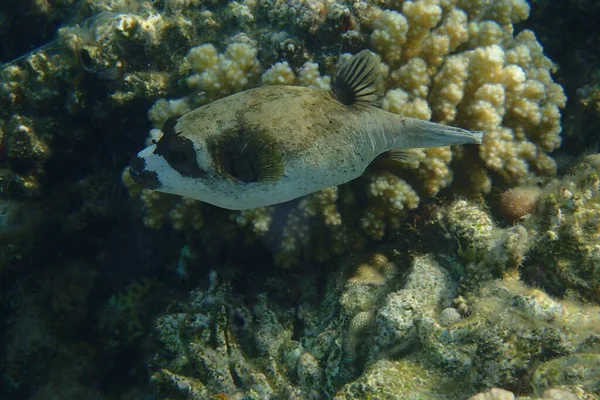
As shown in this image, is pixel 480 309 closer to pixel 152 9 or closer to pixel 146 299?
pixel 146 299

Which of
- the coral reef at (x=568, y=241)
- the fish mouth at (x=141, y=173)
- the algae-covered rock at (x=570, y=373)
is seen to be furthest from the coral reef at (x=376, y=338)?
the fish mouth at (x=141, y=173)

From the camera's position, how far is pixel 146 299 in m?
4.58

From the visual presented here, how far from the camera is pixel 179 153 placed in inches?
88.5

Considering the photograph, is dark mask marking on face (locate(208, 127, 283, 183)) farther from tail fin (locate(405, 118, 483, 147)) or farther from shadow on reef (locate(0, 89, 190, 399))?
shadow on reef (locate(0, 89, 190, 399))

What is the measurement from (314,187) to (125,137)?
123 inches

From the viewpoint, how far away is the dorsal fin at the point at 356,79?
2.53m

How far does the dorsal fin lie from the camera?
8.30ft

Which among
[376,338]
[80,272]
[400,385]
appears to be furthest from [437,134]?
[80,272]

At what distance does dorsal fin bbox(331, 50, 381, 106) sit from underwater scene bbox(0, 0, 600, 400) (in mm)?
14

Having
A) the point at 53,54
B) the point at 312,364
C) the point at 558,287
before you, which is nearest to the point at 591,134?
the point at 558,287

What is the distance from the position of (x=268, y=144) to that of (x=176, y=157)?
547 mm

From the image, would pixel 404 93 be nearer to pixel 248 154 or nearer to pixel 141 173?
pixel 248 154

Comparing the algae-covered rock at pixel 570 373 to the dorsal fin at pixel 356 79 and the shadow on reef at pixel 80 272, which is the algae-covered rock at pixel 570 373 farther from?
the shadow on reef at pixel 80 272

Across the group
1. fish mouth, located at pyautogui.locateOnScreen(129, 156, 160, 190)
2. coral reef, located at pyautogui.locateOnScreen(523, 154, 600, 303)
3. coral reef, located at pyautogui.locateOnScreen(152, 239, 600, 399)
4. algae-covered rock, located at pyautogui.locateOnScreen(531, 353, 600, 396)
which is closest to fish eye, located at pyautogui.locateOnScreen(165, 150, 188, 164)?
fish mouth, located at pyautogui.locateOnScreen(129, 156, 160, 190)
